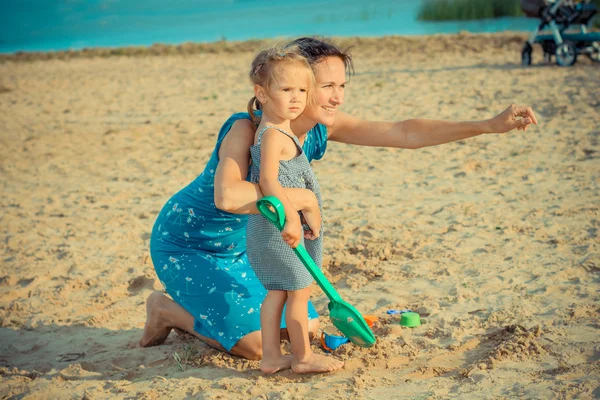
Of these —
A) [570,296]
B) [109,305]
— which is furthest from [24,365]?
[570,296]

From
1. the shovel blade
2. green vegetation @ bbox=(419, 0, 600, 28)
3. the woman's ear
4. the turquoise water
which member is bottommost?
the shovel blade

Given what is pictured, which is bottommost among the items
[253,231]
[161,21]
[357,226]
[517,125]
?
[357,226]

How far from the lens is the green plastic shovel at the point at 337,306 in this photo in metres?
2.29

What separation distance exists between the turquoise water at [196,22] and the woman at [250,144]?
1365cm

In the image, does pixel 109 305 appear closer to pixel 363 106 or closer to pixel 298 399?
pixel 298 399

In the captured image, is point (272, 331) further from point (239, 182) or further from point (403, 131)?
point (403, 131)

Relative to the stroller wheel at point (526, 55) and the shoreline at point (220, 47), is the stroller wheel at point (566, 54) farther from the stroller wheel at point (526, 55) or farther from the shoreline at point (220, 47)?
the shoreline at point (220, 47)

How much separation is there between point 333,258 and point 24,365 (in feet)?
5.61

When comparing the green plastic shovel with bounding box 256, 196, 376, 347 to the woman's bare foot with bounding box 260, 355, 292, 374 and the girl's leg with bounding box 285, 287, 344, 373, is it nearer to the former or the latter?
the girl's leg with bounding box 285, 287, 344, 373

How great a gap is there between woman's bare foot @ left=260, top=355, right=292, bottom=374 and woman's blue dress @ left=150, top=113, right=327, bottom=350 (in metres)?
0.24

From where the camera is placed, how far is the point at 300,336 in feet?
8.20

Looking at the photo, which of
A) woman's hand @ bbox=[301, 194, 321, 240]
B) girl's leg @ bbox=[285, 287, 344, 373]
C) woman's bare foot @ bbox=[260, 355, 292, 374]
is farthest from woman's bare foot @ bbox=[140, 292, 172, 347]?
woman's hand @ bbox=[301, 194, 321, 240]

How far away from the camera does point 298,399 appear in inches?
90.8

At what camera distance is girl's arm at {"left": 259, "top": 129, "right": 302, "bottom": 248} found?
229 centimetres
